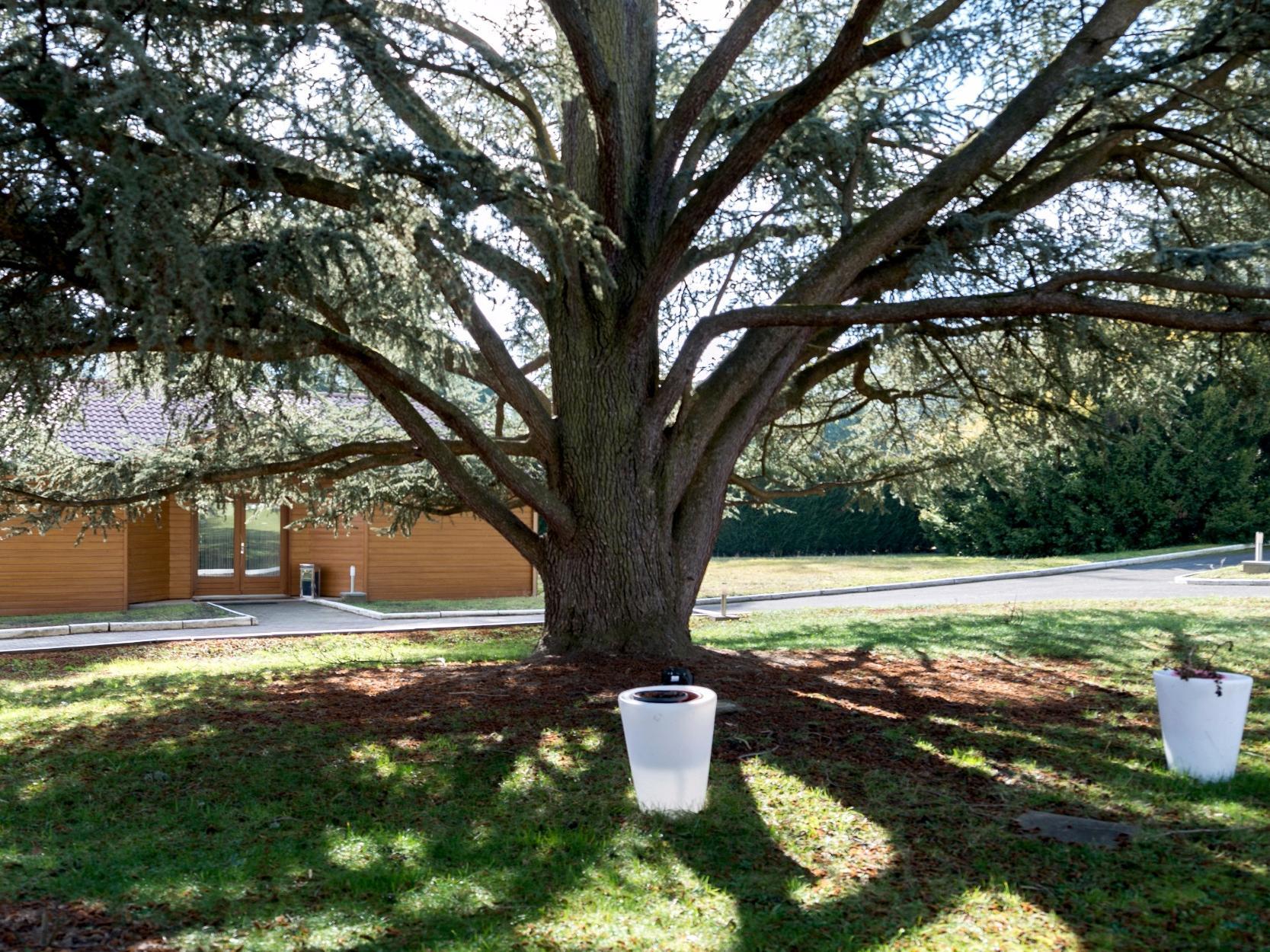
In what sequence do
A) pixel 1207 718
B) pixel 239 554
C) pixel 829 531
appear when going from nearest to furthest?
1. pixel 1207 718
2. pixel 239 554
3. pixel 829 531

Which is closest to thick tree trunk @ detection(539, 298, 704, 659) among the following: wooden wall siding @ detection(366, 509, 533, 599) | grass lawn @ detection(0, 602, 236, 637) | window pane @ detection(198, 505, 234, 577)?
grass lawn @ detection(0, 602, 236, 637)

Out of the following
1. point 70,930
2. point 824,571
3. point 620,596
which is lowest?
point 70,930

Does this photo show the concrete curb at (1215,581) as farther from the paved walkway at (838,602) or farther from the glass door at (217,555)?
the glass door at (217,555)

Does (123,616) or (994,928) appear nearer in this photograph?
(994,928)

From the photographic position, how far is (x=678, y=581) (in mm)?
9164

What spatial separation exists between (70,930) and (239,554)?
65.2 feet

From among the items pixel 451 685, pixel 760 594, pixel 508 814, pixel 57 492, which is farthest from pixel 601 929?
pixel 760 594

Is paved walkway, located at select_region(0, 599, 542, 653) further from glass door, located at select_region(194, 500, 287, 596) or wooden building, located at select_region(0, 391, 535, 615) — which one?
wooden building, located at select_region(0, 391, 535, 615)

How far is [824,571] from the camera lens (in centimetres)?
3034

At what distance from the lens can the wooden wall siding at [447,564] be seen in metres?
22.6

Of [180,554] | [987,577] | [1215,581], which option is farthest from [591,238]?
[987,577]

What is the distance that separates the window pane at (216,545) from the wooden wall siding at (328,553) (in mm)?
1326

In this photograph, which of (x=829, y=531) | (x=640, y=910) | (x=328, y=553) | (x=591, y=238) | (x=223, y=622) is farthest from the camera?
(x=829, y=531)

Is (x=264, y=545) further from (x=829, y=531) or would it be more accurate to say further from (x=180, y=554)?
(x=829, y=531)
